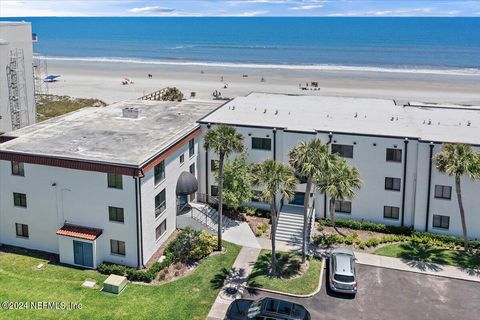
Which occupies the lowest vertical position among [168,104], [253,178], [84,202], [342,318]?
[342,318]

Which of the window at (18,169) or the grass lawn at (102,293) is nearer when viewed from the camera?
the grass lawn at (102,293)

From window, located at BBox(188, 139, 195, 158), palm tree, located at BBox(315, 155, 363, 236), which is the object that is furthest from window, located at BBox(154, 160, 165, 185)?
palm tree, located at BBox(315, 155, 363, 236)

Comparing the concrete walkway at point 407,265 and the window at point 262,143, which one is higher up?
the window at point 262,143

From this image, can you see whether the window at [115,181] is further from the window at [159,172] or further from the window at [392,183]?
the window at [392,183]

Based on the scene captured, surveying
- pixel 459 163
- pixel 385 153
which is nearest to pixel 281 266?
pixel 385 153

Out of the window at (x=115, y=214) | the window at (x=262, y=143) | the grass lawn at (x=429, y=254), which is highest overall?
the window at (x=262, y=143)

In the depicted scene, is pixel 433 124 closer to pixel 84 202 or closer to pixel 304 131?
pixel 304 131

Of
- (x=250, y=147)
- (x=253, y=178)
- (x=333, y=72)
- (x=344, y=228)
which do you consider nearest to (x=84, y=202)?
(x=253, y=178)

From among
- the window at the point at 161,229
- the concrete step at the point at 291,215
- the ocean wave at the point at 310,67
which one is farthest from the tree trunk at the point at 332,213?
the ocean wave at the point at 310,67
